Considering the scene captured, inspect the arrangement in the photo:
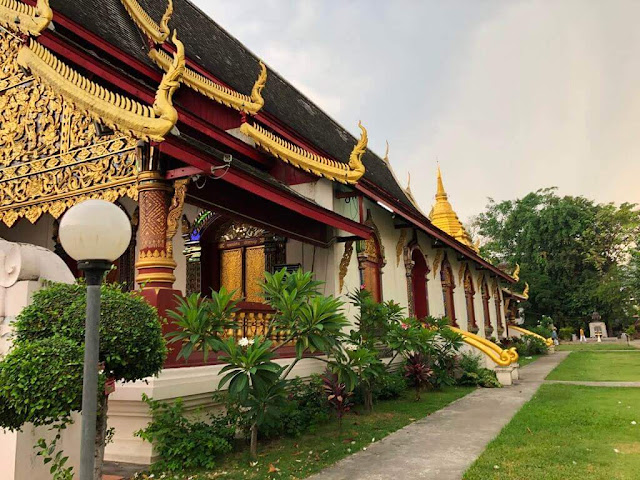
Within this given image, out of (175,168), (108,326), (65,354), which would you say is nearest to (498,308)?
(175,168)

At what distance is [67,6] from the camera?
6.71m

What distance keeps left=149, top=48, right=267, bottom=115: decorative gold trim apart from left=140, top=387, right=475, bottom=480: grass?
184 inches

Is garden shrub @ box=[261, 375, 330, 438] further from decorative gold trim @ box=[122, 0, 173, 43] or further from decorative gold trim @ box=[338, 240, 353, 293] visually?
decorative gold trim @ box=[122, 0, 173, 43]

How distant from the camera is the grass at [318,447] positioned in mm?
4234

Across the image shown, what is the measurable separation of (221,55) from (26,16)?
509 cm

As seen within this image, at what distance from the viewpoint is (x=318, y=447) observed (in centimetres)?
505

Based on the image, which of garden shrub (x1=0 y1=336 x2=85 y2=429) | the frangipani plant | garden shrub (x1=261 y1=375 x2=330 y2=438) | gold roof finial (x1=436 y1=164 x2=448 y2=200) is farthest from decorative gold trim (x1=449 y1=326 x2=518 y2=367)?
gold roof finial (x1=436 y1=164 x2=448 y2=200)

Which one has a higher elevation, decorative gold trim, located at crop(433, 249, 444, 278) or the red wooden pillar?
decorative gold trim, located at crop(433, 249, 444, 278)

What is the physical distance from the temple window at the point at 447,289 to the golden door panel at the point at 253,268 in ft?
22.1

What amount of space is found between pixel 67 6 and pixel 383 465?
253 inches

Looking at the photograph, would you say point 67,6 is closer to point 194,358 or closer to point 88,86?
point 88,86

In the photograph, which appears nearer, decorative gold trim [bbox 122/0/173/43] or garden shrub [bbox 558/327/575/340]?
decorative gold trim [bbox 122/0/173/43]

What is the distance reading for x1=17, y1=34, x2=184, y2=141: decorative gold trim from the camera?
4602 millimetres

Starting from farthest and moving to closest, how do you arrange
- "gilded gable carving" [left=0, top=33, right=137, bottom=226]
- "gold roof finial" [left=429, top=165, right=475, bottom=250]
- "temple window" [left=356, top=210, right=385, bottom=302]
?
"gold roof finial" [left=429, top=165, right=475, bottom=250], "temple window" [left=356, top=210, right=385, bottom=302], "gilded gable carving" [left=0, top=33, right=137, bottom=226]
